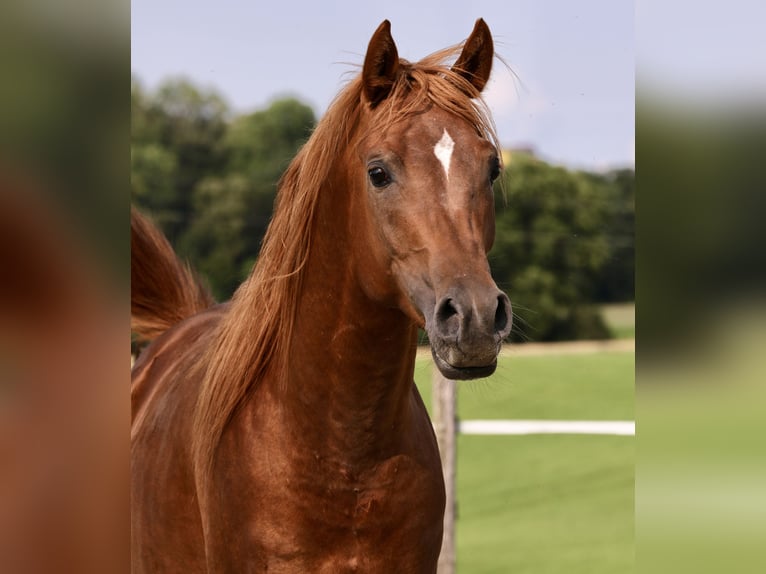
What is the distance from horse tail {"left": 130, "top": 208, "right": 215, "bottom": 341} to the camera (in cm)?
446

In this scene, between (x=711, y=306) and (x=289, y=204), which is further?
(x=289, y=204)

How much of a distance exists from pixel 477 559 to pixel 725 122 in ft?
25.7

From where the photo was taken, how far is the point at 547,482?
11391 millimetres

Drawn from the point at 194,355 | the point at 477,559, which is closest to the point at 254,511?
the point at 194,355

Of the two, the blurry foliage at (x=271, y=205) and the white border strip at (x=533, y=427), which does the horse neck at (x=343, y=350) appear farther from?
the blurry foliage at (x=271, y=205)

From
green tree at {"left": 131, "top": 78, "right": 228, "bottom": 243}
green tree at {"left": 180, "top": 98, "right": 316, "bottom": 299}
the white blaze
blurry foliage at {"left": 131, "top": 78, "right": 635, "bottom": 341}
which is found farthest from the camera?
green tree at {"left": 131, "top": 78, "right": 228, "bottom": 243}

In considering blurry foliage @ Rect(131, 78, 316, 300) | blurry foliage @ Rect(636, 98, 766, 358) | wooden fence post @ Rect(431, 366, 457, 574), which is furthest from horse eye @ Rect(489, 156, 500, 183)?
blurry foliage @ Rect(131, 78, 316, 300)

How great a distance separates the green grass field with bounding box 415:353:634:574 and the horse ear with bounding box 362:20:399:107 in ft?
10.7

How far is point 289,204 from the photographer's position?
245 centimetres

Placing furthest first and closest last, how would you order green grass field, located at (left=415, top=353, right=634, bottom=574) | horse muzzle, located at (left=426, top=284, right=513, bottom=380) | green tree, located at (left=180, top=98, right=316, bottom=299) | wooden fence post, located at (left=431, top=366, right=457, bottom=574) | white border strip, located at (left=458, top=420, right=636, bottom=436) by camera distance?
1. green tree, located at (left=180, top=98, right=316, bottom=299)
2. green grass field, located at (left=415, top=353, right=634, bottom=574)
3. white border strip, located at (left=458, top=420, right=636, bottom=436)
4. wooden fence post, located at (left=431, top=366, right=457, bottom=574)
5. horse muzzle, located at (left=426, top=284, right=513, bottom=380)

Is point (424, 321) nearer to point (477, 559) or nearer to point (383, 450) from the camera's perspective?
point (383, 450)

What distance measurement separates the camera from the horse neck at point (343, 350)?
7.54 ft

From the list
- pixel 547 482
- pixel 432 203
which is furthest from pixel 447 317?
pixel 547 482

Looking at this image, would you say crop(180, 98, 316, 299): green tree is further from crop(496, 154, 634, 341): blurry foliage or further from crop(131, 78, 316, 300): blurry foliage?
crop(496, 154, 634, 341): blurry foliage
